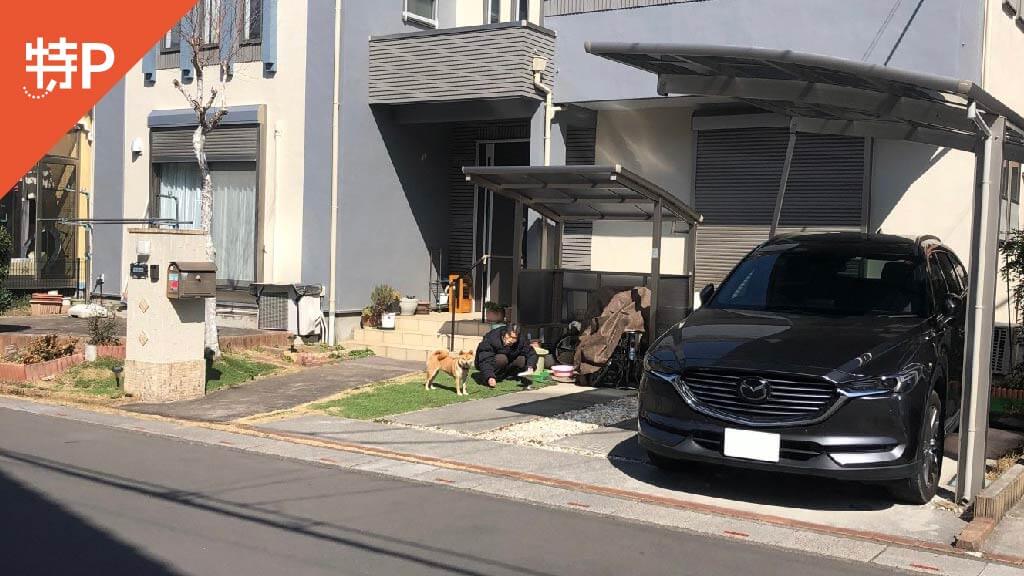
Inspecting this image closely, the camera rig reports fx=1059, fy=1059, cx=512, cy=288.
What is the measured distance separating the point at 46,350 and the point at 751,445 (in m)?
10.3

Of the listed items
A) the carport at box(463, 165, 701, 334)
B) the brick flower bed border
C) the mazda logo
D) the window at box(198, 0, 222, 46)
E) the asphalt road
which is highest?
the window at box(198, 0, 222, 46)

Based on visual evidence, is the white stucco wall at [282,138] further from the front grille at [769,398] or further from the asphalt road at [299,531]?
the front grille at [769,398]

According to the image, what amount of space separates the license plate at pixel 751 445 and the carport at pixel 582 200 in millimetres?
5200

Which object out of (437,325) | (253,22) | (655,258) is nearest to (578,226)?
(437,325)

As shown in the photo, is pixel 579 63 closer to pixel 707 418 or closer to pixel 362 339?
pixel 362 339

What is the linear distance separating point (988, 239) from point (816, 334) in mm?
1358

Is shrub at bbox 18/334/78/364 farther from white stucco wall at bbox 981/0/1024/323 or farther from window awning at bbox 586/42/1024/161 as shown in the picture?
white stucco wall at bbox 981/0/1024/323

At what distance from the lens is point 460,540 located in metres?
6.67

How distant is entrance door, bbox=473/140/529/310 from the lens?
59.9 feet

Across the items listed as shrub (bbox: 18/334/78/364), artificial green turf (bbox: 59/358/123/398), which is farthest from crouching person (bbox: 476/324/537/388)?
shrub (bbox: 18/334/78/364)

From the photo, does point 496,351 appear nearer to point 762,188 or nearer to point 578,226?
point 578,226

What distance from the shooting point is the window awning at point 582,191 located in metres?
12.5

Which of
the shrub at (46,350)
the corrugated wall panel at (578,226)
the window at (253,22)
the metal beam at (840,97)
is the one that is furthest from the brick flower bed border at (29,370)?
the metal beam at (840,97)

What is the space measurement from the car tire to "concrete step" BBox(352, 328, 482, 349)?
289 inches
